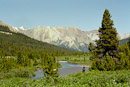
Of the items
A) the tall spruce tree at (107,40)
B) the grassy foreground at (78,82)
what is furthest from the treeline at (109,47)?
the grassy foreground at (78,82)

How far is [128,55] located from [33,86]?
37.5 metres

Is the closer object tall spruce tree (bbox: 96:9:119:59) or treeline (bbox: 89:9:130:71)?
treeline (bbox: 89:9:130:71)

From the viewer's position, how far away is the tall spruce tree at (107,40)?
36.3 m

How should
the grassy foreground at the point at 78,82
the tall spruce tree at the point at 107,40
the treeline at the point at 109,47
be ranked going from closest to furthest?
1. the grassy foreground at the point at 78,82
2. the treeline at the point at 109,47
3. the tall spruce tree at the point at 107,40

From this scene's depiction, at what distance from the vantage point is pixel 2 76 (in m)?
64.4

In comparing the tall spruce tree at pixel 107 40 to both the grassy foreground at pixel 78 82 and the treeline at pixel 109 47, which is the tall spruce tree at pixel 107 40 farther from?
the grassy foreground at pixel 78 82

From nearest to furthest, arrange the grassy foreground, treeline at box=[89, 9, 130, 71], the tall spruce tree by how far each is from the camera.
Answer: the grassy foreground, treeline at box=[89, 9, 130, 71], the tall spruce tree

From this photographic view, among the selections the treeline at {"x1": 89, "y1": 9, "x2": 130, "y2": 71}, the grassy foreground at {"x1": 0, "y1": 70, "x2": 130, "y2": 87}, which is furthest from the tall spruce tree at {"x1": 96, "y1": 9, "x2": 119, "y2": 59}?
the grassy foreground at {"x1": 0, "y1": 70, "x2": 130, "y2": 87}

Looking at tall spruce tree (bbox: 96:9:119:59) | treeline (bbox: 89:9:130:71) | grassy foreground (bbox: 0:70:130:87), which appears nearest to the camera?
grassy foreground (bbox: 0:70:130:87)

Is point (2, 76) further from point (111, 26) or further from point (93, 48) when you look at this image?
point (111, 26)

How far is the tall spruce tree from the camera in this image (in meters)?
36.3

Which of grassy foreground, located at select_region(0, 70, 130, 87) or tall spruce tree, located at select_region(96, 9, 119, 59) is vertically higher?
tall spruce tree, located at select_region(96, 9, 119, 59)

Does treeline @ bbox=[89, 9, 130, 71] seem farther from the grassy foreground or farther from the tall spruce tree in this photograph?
the grassy foreground

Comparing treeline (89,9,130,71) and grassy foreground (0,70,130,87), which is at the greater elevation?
treeline (89,9,130,71)
